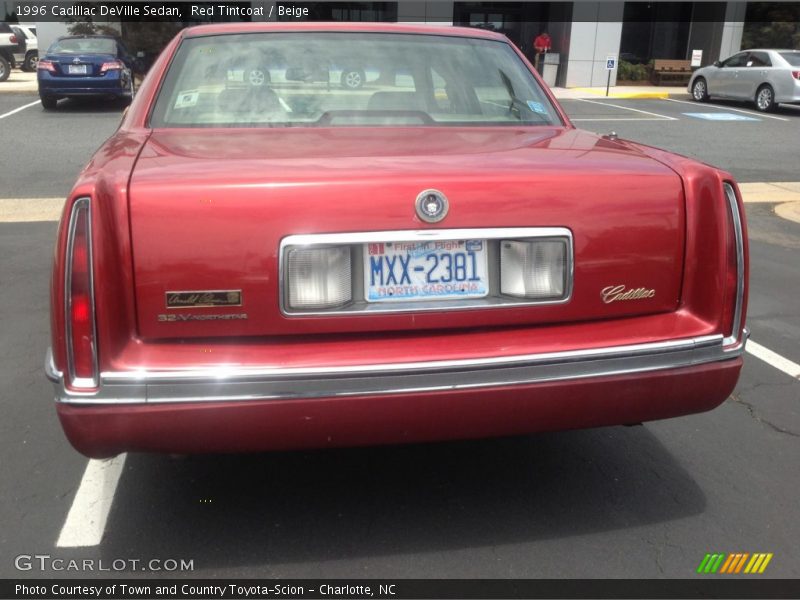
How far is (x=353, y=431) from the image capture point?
256 cm

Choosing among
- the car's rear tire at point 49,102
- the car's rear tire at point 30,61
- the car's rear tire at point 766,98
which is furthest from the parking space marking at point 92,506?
the car's rear tire at point 30,61

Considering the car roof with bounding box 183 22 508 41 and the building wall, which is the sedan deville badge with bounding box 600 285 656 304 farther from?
the building wall

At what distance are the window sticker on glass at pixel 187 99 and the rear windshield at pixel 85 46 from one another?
15.0 meters

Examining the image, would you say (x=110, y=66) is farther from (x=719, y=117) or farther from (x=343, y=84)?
(x=343, y=84)

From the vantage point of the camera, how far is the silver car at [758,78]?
1905 centimetres

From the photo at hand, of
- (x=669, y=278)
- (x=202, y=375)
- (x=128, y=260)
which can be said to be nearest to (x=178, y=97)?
(x=128, y=260)

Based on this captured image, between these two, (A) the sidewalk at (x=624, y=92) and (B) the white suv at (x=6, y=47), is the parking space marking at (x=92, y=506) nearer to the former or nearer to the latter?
(A) the sidewalk at (x=624, y=92)

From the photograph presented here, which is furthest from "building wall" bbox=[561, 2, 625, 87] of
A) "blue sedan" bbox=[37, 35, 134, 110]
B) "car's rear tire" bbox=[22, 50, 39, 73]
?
"car's rear tire" bbox=[22, 50, 39, 73]

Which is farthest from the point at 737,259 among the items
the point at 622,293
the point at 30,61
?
the point at 30,61

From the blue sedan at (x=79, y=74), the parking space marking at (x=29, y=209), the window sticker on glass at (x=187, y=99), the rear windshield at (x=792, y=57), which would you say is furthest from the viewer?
the rear windshield at (x=792, y=57)

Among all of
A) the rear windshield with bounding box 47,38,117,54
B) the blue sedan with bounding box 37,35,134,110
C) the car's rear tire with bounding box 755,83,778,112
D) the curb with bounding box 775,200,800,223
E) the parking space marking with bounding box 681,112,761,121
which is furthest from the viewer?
the car's rear tire with bounding box 755,83,778,112

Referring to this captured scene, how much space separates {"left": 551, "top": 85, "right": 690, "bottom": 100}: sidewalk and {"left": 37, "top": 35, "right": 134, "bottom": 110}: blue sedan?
1140cm

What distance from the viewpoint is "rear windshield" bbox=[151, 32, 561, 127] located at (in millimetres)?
3549

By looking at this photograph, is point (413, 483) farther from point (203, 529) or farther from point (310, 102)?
point (310, 102)
